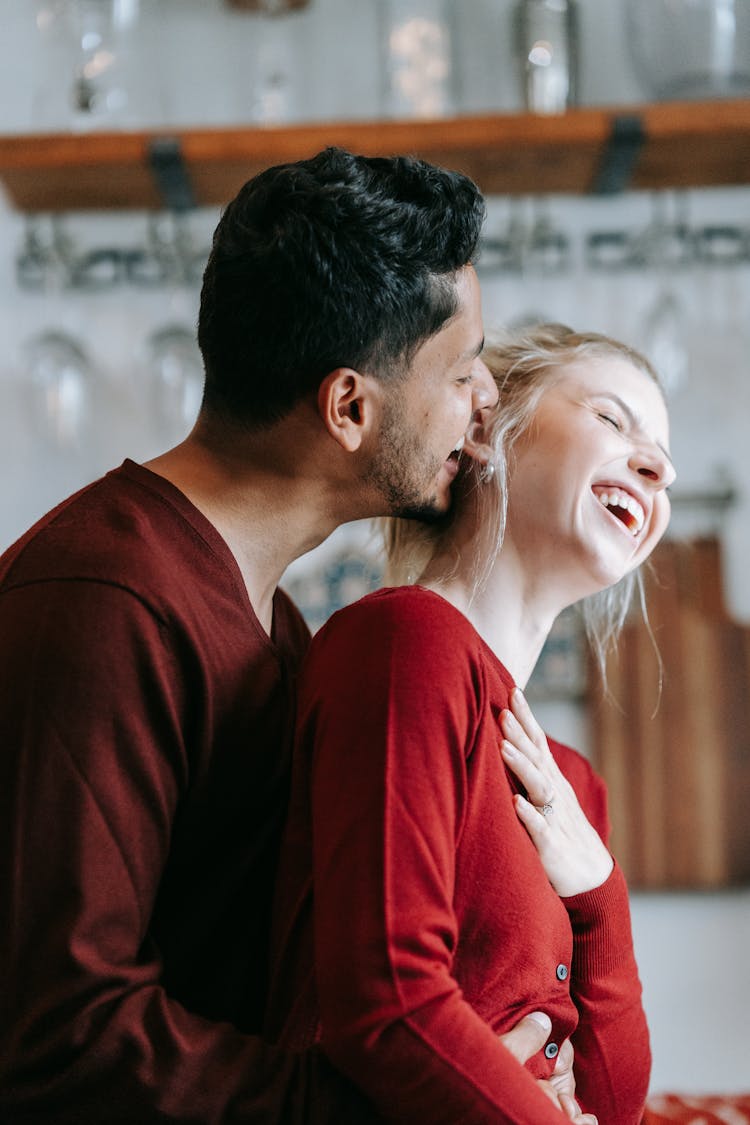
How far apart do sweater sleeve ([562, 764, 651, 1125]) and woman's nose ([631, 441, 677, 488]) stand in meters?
0.38

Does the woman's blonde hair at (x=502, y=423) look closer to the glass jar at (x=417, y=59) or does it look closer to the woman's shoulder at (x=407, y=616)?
the woman's shoulder at (x=407, y=616)

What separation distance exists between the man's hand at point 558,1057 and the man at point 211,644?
0.01m

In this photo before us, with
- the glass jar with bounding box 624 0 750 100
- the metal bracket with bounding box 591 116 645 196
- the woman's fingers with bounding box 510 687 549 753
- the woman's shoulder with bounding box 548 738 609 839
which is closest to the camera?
the woman's fingers with bounding box 510 687 549 753

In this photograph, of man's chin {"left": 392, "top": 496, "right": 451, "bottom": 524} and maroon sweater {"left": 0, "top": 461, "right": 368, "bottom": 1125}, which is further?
man's chin {"left": 392, "top": 496, "right": 451, "bottom": 524}

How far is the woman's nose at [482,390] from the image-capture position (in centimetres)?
124

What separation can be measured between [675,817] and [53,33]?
1.80m

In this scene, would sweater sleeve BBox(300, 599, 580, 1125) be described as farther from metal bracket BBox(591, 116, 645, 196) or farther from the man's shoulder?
metal bracket BBox(591, 116, 645, 196)

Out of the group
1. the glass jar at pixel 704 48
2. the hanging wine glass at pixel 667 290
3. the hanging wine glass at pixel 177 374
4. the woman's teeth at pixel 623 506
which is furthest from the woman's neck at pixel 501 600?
the glass jar at pixel 704 48

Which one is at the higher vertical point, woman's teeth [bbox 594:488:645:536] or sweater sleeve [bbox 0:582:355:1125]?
woman's teeth [bbox 594:488:645:536]

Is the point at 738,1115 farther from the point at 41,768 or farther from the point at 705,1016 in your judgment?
the point at 41,768

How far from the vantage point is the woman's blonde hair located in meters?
1.21

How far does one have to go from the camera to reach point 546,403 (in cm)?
123

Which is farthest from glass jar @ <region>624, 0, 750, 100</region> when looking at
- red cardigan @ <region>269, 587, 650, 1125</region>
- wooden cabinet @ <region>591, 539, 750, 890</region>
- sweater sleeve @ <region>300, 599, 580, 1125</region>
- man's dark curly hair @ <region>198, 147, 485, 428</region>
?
sweater sleeve @ <region>300, 599, 580, 1125</region>

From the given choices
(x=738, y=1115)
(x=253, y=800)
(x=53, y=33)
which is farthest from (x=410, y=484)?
(x=53, y=33)
